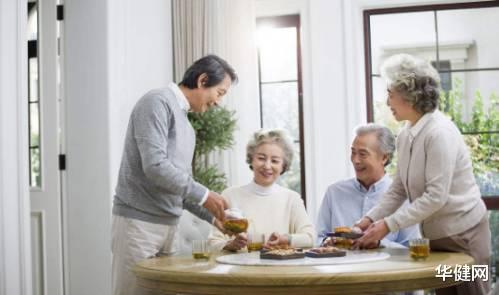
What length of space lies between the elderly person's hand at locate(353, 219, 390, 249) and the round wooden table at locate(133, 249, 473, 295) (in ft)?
1.01

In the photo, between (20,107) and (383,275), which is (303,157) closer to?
(20,107)

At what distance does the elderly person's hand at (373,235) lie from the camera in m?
2.77

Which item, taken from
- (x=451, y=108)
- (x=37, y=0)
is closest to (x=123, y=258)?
(x=37, y=0)

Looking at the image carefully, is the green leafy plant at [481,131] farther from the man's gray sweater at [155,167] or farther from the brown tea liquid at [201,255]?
the brown tea liquid at [201,255]

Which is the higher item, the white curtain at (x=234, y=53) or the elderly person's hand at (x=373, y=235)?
the white curtain at (x=234, y=53)

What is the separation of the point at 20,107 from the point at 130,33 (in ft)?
4.59

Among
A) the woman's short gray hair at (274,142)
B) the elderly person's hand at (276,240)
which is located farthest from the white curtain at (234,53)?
the elderly person's hand at (276,240)

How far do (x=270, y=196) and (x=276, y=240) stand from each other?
0.45 metres

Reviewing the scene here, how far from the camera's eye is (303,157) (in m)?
5.24

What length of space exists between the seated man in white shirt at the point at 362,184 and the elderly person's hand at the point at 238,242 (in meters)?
0.63

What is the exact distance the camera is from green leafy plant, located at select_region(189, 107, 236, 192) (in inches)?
187

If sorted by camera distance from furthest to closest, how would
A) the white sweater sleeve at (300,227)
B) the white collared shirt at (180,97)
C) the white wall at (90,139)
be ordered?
the white wall at (90,139)
the white sweater sleeve at (300,227)
the white collared shirt at (180,97)

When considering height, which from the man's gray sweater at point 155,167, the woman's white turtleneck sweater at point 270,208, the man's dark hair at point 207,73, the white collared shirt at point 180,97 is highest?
the man's dark hair at point 207,73

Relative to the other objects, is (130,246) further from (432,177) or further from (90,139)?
(90,139)
